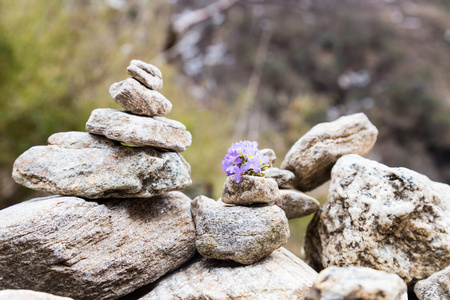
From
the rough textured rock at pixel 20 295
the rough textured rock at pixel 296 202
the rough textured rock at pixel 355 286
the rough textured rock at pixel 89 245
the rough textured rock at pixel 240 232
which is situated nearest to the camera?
the rough textured rock at pixel 355 286

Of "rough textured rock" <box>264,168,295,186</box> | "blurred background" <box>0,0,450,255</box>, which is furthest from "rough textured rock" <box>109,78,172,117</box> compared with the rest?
"blurred background" <box>0,0,450,255</box>

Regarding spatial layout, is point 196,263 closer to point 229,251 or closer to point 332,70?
point 229,251

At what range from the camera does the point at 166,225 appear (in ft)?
10.6

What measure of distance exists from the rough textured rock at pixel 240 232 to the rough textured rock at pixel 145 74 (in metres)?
1.34

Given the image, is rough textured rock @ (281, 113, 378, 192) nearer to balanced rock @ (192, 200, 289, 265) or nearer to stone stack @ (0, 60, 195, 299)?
balanced rock @ (192, 200, 289, 265)

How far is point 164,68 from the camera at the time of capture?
905 cm

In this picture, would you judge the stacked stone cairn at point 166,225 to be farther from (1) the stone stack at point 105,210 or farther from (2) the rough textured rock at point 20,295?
(2) the rough textured rock at point 20,295

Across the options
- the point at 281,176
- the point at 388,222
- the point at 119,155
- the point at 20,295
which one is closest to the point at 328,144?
the point at 281,176

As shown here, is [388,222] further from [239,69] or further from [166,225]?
[239,69]

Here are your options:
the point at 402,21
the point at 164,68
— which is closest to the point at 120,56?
the point at 164,68

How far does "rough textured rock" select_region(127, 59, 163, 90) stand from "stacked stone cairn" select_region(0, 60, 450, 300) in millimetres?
13

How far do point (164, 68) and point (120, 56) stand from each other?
4.47ft

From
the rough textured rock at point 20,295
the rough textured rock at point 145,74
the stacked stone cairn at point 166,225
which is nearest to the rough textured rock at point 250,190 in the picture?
the stacked stone cairn at point 166,225

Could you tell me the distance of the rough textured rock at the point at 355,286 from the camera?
1.91 meters
